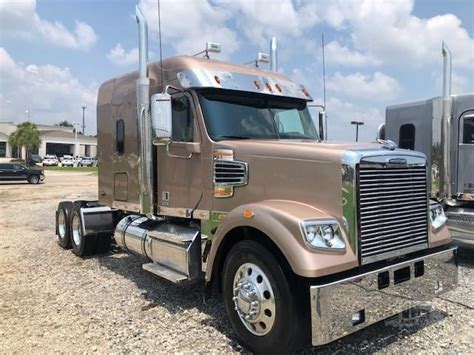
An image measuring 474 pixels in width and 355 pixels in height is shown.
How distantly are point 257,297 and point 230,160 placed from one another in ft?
4.88

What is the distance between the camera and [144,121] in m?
5.83

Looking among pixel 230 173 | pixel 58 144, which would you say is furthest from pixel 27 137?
pixel 230 173

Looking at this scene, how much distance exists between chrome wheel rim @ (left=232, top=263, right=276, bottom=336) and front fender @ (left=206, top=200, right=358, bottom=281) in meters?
0.39

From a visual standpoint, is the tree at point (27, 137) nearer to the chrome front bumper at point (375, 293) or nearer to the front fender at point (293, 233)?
the front fender at point (293, 233)

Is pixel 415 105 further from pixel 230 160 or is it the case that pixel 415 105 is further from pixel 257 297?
pixel 257 297

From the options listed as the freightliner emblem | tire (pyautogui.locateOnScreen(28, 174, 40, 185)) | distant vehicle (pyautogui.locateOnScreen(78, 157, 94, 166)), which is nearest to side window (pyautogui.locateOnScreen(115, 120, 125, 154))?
the freightliner emblem

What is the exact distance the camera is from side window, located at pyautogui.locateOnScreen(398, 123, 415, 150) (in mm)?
9156

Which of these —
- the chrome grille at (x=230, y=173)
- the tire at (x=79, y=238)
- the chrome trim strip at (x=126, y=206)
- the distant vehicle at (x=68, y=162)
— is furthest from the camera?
the distant vehicle at (x=68, y=162)

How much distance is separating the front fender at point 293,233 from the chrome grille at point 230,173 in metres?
0.54

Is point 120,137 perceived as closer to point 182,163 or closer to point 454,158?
point 182,163

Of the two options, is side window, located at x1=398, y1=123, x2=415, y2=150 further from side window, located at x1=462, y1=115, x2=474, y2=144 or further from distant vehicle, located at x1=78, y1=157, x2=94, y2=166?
distant vehicle, located at x1=78, y1=157, x2=94, y2=166

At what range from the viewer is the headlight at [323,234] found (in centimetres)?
374

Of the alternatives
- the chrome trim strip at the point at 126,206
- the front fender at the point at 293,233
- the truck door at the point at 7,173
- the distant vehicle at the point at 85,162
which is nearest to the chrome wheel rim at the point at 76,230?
the chrome trim strip at the point at 126,206

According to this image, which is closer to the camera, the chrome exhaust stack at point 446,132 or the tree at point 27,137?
the chrome exhaust stack at point 446,132
